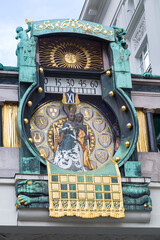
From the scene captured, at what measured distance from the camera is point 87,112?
44.0 ft

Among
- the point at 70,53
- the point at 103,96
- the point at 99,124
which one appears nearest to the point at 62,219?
the point at 99,124

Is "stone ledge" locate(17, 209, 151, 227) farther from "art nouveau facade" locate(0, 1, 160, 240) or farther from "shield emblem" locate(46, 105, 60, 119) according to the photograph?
"shield emblem" locate(46, 105, 60, 119)

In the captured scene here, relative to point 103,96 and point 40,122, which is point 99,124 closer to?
point 103,96

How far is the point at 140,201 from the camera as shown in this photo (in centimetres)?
1214

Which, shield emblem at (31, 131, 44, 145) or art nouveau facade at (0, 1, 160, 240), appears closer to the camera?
art nouveau facade at (0, 1, 160, 240)

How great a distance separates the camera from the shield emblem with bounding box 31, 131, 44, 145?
12852 millimetres

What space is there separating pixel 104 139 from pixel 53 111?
1.10 m

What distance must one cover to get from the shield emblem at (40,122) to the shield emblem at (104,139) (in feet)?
3.47

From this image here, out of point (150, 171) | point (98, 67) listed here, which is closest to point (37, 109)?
point (98, 67)

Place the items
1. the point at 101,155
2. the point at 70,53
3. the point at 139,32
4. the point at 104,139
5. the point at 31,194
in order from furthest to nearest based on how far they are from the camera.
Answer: the point at 139,32 < the point at 70,53 < the point at 104,139 < the point at 101,155 < the point at 31,194

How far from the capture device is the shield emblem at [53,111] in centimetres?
1320

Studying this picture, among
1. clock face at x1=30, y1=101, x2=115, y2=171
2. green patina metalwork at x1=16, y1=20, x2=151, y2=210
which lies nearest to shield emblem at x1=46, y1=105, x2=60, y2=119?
clock face at x1=30, y1=101, x2=115, y2=171

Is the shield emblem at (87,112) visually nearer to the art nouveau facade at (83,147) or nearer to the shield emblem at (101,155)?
the art nouveau facade at (83,147)

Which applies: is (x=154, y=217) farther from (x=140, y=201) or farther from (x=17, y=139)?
(x=17, y=139)
